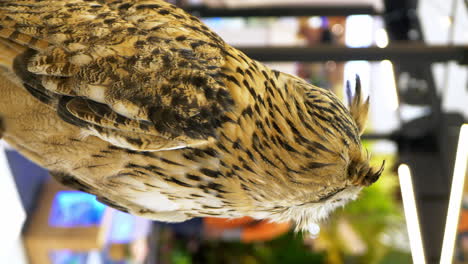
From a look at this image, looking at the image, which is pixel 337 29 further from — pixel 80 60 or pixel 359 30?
pixel 80 60

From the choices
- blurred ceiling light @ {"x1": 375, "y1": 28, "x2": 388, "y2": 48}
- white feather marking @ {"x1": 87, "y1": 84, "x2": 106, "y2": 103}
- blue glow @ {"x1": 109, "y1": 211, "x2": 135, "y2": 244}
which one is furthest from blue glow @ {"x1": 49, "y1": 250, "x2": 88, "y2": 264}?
blurred ceiling light @ {"x1": 375, "y1": 28, "x2": 388, "y2": 48}

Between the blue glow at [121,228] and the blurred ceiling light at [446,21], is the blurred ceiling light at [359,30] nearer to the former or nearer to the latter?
the blurred ceiling light at [446,21]

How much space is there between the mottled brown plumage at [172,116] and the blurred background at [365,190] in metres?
0.12

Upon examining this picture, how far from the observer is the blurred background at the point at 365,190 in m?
1.23

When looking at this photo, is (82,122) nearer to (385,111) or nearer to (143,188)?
(143,188)

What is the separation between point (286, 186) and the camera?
0.86m

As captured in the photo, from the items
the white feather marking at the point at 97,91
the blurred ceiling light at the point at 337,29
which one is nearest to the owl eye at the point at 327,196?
the white feather marking at the point at 97,91

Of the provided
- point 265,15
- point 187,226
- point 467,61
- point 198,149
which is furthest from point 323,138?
point 187,226

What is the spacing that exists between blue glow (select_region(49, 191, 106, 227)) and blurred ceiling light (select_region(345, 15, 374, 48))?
1612 mm

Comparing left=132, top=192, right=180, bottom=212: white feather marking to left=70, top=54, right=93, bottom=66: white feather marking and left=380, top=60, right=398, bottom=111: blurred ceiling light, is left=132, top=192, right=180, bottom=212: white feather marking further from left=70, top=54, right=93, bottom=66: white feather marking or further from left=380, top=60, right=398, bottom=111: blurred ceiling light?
left=380, top=60, right=398, bottom=111: blurred ceiling light

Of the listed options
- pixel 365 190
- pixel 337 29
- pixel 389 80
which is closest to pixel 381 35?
pixel 389 80

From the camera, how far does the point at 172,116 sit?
84cm

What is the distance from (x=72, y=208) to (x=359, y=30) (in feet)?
6.51

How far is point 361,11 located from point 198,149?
1.88 metres
